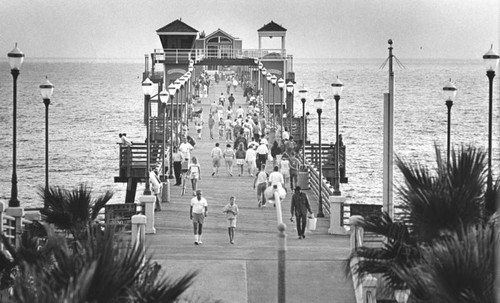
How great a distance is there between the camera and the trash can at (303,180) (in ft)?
115

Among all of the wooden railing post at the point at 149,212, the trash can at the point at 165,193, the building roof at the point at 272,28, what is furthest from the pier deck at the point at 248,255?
the building roof at the point at 272,28

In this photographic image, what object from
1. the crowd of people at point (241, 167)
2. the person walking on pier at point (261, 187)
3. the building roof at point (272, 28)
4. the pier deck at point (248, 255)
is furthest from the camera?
the building roof at point (272, 28)

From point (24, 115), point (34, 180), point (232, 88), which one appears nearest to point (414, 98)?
point (24, 115)

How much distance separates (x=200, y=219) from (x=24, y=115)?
4479 inches

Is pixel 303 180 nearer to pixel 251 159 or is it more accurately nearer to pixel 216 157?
pixel 251 159

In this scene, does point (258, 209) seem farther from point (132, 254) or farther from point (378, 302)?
point (132, 254)

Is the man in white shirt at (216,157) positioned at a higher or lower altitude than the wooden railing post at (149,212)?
higher

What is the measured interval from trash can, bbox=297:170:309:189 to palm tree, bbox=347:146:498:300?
819 inches

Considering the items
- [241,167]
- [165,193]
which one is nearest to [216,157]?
[241,167]

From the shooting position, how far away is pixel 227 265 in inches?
888

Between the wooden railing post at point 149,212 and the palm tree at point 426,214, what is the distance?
12.8 m

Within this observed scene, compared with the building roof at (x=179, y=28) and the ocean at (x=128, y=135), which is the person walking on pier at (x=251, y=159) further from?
the building roof at (x=179, y=28)

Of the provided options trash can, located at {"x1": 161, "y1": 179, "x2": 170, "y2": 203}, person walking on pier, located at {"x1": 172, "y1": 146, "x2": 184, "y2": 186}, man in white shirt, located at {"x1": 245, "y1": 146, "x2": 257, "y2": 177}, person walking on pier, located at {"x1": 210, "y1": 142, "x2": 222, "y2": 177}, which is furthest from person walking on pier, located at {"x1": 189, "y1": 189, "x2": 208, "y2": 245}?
man in white shirt, located at {"x1": 245, "y1": 146, "x2": 257, "y2": 177}

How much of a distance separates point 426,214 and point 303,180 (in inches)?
866
